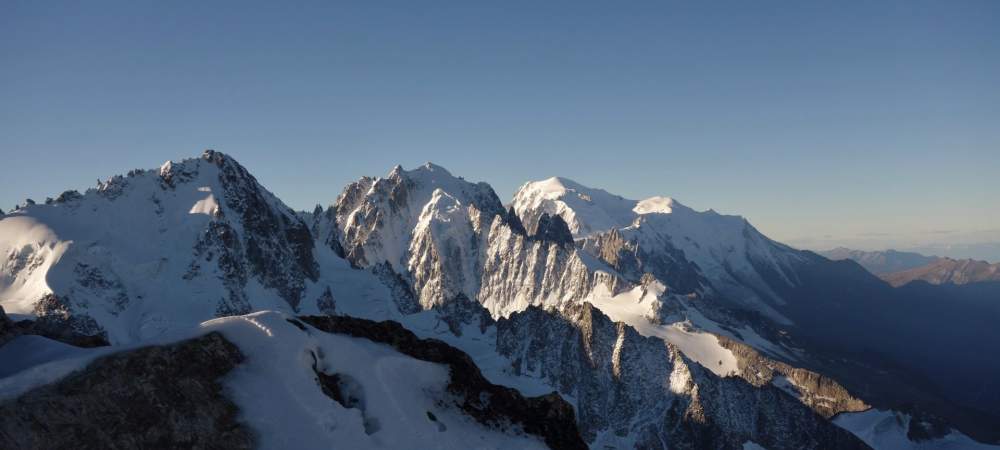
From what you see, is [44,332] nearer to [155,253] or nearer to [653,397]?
[155,253]

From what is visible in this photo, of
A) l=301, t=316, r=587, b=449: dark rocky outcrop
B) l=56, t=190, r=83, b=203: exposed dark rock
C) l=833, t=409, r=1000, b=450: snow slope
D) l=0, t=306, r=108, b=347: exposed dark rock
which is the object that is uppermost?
l=56, t=190, r=83, b=203: exposed dark rock

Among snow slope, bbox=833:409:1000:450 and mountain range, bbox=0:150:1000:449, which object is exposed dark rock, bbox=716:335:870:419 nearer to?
mountain range, bbox=0:150:1000:449

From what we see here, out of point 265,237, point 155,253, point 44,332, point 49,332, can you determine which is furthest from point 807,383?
point 44,332

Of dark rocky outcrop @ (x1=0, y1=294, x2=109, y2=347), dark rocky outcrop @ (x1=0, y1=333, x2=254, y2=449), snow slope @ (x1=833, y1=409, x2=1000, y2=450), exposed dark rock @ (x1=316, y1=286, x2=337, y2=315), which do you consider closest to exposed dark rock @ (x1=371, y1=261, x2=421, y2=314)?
exposed dark rock @ (x1=316, y1=286, x2=337, y2=315)

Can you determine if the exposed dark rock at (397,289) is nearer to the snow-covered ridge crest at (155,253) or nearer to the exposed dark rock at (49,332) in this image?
the snow-covered ridge crest at (155,253)

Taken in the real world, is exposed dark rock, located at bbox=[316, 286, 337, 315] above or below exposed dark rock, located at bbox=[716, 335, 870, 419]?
above

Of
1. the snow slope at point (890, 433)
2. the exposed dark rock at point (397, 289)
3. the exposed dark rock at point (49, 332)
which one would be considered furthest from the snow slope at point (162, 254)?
the snow slope at point (890, 433)
